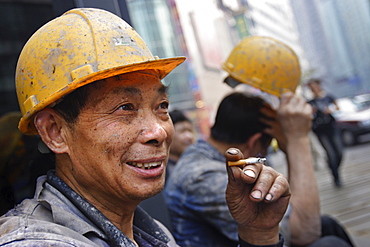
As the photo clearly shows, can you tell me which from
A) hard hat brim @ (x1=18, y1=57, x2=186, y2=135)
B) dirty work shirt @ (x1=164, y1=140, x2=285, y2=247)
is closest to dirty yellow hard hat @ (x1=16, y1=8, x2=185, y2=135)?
hard hat brim @ (x1=18, y1=57, x2=186, y2=135)

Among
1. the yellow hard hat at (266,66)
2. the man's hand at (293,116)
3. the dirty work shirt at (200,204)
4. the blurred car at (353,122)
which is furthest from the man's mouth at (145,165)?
the blurred car at (353,122)

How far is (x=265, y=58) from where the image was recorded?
261cm

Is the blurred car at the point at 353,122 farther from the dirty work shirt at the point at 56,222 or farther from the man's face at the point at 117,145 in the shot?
the dirty work shirt at the point at 56,222

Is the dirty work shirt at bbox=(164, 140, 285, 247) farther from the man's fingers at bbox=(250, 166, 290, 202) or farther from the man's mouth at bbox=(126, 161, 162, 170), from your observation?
the man's mouth at bbox=(126, 161, 162, 170)

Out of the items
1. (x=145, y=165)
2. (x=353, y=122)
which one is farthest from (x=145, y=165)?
(x=353, y=122)

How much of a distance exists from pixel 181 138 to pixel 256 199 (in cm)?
370

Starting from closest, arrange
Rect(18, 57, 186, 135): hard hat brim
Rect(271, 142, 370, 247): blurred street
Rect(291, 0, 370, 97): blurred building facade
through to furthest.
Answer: Rect(18, 57, 186, 135): hard hat brim
Rect(271, 142, 370, 247): blurred street
Rect(291, 0, 370, 97): blurred building facade

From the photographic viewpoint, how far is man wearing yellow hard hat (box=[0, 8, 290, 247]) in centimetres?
127

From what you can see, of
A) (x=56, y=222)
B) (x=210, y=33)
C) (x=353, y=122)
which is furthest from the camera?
(x=210, y=33)

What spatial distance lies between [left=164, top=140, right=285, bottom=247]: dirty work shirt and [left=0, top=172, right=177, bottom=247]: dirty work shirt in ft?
3.10

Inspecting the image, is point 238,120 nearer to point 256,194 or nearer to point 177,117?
point 256,194

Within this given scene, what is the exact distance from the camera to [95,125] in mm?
1304

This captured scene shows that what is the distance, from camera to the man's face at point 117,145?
1.29 m

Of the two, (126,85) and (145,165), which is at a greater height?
(126,85)
